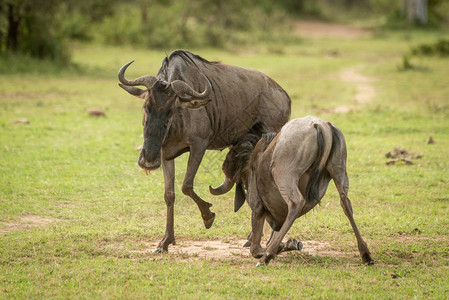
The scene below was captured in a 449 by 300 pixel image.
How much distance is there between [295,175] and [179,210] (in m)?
2.99

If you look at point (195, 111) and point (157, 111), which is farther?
point (195, 111)

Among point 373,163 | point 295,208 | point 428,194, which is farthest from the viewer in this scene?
point 373,163

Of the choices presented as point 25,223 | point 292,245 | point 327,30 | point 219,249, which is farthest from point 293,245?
point 327,30

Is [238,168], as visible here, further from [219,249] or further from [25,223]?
[25,223]

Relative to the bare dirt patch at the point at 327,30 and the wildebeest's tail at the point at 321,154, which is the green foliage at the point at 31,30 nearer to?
the wildebeest's tail at the point at 321,154

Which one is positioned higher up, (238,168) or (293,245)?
(238,168)

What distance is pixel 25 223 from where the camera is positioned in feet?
26.8

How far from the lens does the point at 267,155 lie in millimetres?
6805

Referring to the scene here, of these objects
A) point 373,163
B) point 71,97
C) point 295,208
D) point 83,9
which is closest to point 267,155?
point 295,208

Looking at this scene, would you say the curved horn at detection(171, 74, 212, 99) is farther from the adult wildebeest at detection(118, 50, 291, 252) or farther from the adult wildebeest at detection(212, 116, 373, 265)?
the adult wildebeest at detection(212, 116, 373, 265)

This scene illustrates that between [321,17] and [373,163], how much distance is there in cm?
3867

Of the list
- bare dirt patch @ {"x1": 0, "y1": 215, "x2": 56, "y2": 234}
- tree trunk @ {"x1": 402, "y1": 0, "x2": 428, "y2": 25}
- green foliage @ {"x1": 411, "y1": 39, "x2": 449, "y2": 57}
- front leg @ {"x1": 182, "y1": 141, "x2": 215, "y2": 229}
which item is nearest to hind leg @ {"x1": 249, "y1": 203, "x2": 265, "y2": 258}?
front leg @ {"x1": 182, "y1": 141, "x2": 215, "y2": 229}

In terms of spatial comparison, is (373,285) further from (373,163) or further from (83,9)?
(83,9)

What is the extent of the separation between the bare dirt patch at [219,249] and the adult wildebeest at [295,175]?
0.43 metres
